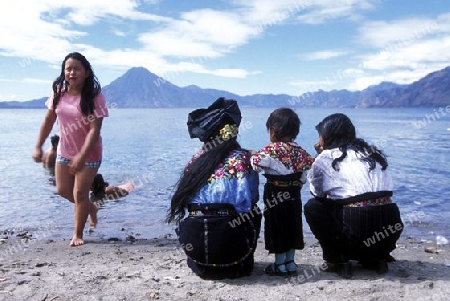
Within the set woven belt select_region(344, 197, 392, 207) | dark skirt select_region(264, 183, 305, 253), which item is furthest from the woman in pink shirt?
woven belt select_region(344, 197, 392, 207)

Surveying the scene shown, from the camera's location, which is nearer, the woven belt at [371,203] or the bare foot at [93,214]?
the woven belt at [371,203]

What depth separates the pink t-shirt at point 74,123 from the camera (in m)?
5.99

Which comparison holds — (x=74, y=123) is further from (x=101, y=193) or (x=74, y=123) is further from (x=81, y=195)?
(x=101, y=193)

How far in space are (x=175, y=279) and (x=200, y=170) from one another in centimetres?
122

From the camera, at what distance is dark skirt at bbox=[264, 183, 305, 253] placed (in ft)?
15.8

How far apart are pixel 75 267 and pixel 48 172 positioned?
12514 millimetres

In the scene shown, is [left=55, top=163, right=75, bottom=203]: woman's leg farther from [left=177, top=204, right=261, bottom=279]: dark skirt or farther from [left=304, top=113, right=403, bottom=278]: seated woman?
[left=304, top=113, right=403, bottom=278]: seated woman

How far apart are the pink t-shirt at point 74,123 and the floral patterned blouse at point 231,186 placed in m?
2.19

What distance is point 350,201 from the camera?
4559mm

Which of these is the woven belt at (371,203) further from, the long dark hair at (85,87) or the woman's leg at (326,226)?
the long dark hair at (85,87)

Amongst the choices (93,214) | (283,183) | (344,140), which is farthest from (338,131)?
(93,214)

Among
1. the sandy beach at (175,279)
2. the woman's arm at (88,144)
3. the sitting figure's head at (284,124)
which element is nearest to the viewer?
the sandy beach at (175,279)

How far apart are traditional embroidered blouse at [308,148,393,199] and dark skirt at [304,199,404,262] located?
159 millimetres

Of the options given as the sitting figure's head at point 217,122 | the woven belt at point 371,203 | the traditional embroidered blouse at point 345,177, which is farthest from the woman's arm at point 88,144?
the woven belt at point 371,203
